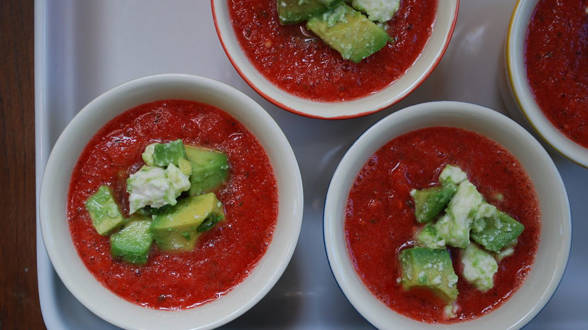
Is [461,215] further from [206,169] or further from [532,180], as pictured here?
[206,169]

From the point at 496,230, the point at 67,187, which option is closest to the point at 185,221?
the point at 67,187

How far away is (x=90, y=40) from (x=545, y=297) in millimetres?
1902

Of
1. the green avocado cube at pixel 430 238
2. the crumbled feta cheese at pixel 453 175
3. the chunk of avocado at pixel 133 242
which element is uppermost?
the chunk of avocado at pixel 133 242

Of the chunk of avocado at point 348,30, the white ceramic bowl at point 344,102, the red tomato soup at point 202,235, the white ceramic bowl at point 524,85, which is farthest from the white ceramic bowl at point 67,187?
the white ceramic bowl at point 524,85

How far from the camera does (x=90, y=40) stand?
2334mm

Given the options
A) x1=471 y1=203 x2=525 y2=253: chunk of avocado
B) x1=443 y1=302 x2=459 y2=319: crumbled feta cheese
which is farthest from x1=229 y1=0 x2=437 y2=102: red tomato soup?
x1=443 y1=302 x2=459 y2=319: crumbled feta cheese

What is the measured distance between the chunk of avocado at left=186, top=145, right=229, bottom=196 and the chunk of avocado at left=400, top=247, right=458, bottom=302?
0.68 metres

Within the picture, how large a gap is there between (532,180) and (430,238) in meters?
0.44

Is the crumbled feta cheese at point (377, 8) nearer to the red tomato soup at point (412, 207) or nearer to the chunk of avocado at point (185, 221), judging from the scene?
the red tomato soup at point (412, 207)

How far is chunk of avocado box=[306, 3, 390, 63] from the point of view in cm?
207

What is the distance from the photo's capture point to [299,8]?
207cm

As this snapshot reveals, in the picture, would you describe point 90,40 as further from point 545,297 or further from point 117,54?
point 545,297

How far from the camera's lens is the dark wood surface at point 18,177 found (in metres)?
2.45

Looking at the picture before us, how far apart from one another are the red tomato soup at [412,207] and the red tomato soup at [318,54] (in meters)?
0.26
